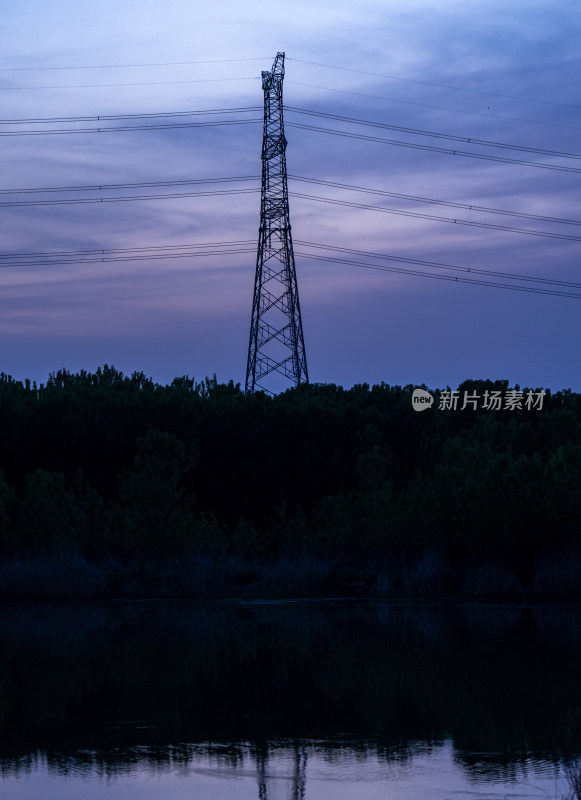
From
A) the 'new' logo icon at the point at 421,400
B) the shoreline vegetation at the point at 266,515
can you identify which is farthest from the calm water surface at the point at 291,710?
the 'new' logo icon at the point at 421,400

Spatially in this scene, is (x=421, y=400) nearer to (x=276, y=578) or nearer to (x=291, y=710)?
(x=276, y=578)

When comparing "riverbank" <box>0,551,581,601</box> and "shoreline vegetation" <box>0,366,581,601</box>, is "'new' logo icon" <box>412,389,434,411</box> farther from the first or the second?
"riverbank" <box>0,551,581,601</box>

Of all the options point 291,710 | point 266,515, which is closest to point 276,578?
point 266,515

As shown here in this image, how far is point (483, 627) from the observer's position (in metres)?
21.4

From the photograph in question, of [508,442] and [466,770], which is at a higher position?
[508,442]

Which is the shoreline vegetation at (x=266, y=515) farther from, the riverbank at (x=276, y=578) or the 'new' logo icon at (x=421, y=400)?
the 'new' logo icon at (x=421, y=400)

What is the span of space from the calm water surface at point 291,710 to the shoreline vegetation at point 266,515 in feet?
24.0

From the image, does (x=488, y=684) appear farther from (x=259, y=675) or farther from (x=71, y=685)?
(x=71, y=685)

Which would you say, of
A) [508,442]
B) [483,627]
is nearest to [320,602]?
[483,627]

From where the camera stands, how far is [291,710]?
1272 centimetres

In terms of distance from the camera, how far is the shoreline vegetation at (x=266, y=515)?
29609 mm

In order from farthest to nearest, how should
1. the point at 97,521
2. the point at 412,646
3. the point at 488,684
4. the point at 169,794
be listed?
the point at 97,521 < the point at 412,646 < the point at 488,684 < the point at 169,794

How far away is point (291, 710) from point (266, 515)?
1035 inches

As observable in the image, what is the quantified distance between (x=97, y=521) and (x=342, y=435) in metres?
11.0
